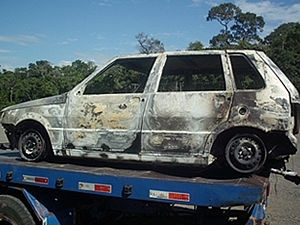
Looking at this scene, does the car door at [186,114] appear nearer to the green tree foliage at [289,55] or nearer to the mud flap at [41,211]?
the mud flap at [41,211]

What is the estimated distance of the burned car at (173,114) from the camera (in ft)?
13.4

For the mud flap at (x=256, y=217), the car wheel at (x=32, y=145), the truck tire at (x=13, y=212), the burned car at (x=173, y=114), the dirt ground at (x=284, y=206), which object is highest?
→ the burned car at (x=173, y=114)

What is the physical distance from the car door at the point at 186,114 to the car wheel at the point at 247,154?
279 mm

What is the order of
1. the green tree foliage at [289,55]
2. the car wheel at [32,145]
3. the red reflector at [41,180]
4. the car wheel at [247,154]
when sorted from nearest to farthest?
the car wheel at [247,154]
the red reflector at [41,180]
the car wheel at [32,145]
the green tree foliage at [289,55]

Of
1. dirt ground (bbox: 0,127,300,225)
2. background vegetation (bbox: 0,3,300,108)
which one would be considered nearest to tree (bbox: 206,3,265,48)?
background vegetation (bbox: 0,3,300,108)

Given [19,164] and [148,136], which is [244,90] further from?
[19,164]

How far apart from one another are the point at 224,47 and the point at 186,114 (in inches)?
1288

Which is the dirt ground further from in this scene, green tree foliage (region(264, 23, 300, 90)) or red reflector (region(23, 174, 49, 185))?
green tree foliage (region(264, 23, 300, 90))

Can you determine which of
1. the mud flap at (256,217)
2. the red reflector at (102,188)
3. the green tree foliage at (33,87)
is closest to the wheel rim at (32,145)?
the red reflector at (102,188)

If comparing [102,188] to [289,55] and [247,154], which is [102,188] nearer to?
[247,154]

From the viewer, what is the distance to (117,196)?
13.5ft

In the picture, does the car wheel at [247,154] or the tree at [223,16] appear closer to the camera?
the car wheel at [247,154]

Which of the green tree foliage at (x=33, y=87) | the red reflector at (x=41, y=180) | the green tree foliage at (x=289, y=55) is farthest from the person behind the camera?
the green tree foliage at (x=33, y=87)

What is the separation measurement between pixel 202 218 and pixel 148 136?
1115 mm
